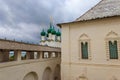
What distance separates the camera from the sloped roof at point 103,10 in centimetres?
881

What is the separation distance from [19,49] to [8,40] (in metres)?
1.01

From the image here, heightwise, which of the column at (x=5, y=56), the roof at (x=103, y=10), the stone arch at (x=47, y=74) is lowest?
the stone arch at (x=47, y=74)

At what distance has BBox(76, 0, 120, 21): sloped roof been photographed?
881cm

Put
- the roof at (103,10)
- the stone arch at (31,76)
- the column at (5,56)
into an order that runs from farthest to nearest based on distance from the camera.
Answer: the roof at (103,10)
the stone arch at (31,76)
the column at (5,56)

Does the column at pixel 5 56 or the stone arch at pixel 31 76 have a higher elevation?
the column at pixel 5 56

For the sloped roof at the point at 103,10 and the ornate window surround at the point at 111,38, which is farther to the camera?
the sloped roof at the point at 103,10

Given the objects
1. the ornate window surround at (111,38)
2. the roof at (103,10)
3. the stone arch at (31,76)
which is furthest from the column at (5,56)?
the ornate window surround at (111,38)

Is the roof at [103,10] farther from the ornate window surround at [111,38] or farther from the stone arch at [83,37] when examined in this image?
the ornate window surround at [111,38]

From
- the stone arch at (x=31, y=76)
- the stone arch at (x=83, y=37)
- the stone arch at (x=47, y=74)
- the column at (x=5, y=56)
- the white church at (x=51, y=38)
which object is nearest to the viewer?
the column at (x=5, y=56)

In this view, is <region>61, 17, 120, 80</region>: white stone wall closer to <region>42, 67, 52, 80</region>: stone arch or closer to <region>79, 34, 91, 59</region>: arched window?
<region>79, 34, 91, 59</region>: arched window

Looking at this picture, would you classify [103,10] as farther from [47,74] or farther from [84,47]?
[47,74]

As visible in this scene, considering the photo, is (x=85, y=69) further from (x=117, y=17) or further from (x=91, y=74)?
(x=117, y=17)

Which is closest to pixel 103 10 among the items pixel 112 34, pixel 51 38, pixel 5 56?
pixel 112 34

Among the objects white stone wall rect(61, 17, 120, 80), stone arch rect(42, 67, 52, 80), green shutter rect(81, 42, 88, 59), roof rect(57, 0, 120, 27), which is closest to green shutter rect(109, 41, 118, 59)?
white stone wall rect(61, 17, 120, 80)
